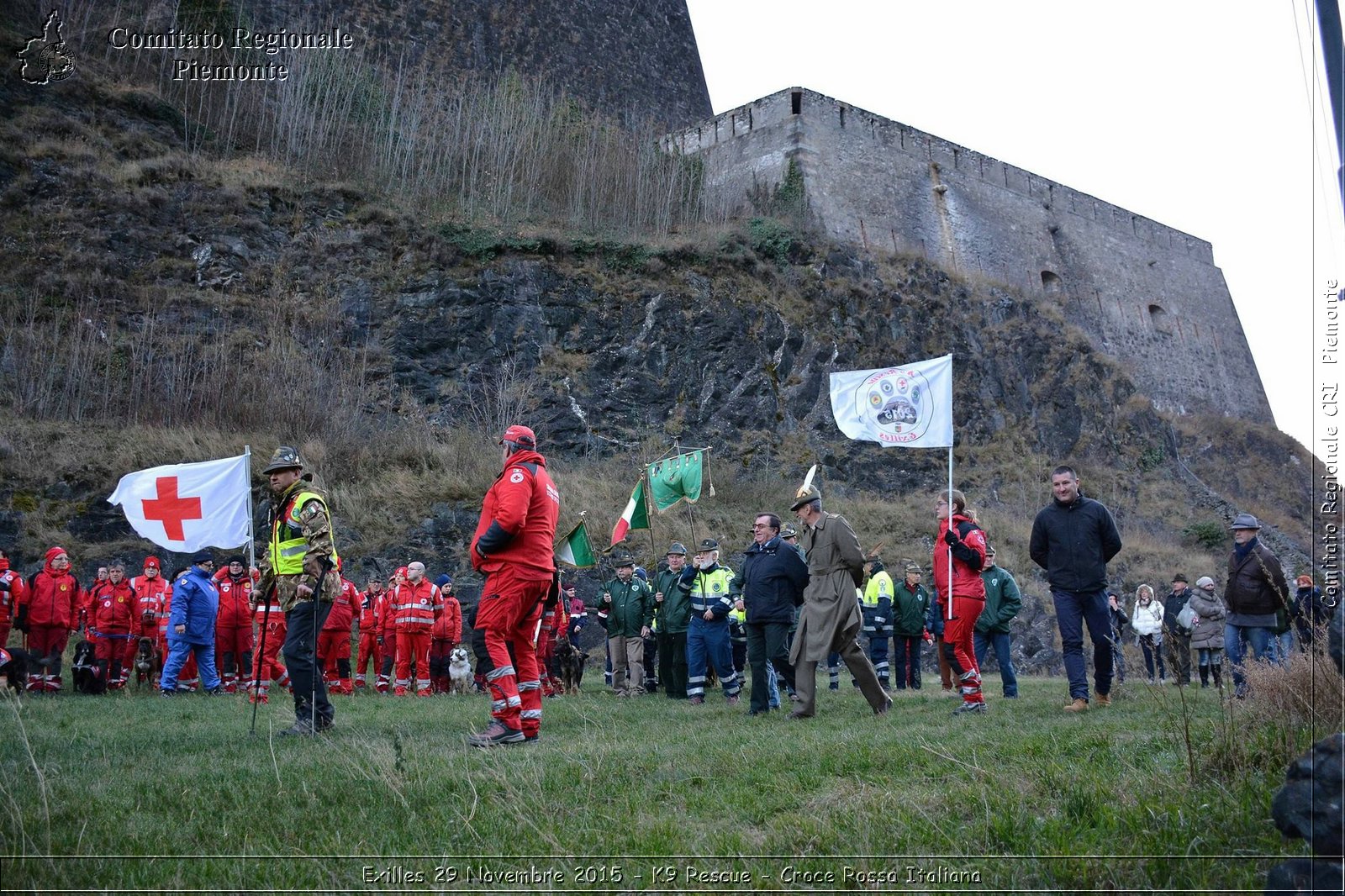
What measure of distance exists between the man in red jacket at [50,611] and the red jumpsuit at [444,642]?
4943 millimetres

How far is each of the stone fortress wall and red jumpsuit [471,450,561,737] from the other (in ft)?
86.7

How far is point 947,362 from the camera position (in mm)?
12141

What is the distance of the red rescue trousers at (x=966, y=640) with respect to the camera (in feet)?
30.9

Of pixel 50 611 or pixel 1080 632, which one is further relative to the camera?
pixel 50 611

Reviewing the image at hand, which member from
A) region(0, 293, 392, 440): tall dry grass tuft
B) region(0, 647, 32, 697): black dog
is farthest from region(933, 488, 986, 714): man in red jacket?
region(0, 293, 392, 440): tall dry grass tuft

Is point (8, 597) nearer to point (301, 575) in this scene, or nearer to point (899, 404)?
point (301, 575)

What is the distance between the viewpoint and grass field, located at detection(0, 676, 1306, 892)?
3998mm

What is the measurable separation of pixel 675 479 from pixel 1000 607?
6.48m

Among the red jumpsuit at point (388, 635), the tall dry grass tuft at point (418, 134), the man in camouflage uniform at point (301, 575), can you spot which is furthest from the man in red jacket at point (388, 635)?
the tall dry grass tuft at point (418, 134)

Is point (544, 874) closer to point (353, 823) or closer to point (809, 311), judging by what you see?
point (353, 823)

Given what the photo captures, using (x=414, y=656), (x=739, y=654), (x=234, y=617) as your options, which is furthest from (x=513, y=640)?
(x=234, y=617)

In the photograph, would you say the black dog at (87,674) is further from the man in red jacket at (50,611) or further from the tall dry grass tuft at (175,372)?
the tall dry grass tuft at (175,372)

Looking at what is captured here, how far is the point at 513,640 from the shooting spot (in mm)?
7691

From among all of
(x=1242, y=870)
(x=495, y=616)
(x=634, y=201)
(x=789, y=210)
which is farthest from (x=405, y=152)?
(x=1242, y=870)
